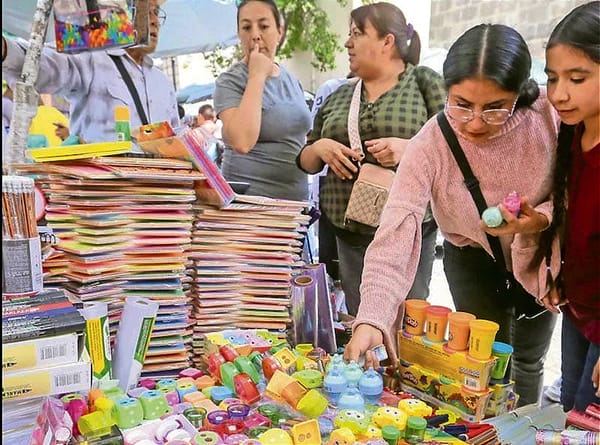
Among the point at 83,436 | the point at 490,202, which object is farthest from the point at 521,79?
the point at 83,436

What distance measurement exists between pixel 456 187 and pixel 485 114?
0.18 meters

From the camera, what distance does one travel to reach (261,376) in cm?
108

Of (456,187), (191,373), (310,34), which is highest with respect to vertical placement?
(310,34)

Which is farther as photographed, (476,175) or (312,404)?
(476,175)

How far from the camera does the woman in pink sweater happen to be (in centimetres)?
109

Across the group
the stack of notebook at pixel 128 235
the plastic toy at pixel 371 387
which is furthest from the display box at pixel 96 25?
the plastic toy at pixel 371 387

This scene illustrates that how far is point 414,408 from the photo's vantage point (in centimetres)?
95

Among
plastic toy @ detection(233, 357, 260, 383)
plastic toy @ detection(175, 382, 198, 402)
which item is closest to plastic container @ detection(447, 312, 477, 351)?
plastic toy @ detection(233, 357, 260, 383)

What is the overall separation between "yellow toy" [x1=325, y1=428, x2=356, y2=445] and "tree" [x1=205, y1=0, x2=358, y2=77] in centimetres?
298

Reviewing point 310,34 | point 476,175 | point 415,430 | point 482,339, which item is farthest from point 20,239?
point 310,34

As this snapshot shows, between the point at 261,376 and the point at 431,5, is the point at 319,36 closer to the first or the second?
the point at 431,5

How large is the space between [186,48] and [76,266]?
3203 mm

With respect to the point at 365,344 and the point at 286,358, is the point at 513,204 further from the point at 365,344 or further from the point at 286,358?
the point at 286,358

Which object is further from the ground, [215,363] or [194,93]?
[194,93]
